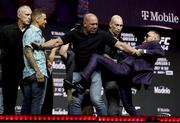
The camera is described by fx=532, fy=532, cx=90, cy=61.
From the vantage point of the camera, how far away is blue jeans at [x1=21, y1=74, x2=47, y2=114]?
7.01m

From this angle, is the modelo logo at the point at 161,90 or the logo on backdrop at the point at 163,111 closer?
the logo on backdrop at the point at 163,111

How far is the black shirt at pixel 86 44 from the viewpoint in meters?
7.34

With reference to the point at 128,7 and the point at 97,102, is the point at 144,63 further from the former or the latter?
the point at 128,7

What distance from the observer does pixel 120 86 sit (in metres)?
7.53

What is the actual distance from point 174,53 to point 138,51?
2.27m

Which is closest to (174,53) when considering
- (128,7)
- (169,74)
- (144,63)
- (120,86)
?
(169,74)

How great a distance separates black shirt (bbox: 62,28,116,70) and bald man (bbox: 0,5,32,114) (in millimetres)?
774

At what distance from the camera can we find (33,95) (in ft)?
23.0

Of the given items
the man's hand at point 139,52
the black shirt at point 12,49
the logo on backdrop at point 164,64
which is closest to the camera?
the black shirt at point 12,49

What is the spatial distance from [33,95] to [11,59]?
2.95ft

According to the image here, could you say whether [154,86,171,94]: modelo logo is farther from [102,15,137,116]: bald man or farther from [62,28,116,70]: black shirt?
[62,28,116,70]: black shirt

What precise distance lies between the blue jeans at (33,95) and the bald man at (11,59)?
0.53 metres

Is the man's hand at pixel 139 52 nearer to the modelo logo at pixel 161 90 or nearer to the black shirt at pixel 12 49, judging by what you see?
the black shirt at pixel 12 49

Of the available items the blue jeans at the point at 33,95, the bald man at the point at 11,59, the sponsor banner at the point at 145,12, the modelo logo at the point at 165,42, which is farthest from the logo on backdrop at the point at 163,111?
the blue jeans at the point at 33,95
